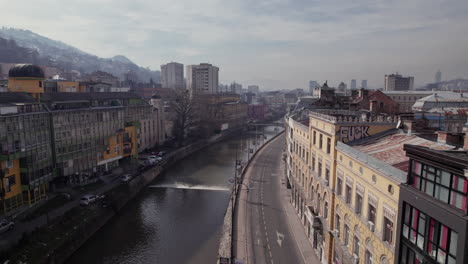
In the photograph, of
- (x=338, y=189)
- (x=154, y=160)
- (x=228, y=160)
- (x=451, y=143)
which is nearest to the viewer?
(x=451, y=143)

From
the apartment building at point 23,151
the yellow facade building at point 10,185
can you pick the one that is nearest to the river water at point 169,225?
the yellow facade building at point 10,185

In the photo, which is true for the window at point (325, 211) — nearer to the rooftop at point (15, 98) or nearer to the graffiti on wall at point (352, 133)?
the graffiti on wall at point (352, 133)

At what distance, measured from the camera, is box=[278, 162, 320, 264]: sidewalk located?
27.3 meters

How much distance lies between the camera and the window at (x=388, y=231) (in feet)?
50.1

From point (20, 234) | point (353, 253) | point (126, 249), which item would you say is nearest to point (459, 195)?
point (353, 253)

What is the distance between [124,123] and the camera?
53656 millimetres

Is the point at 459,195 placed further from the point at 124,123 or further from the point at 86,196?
the point at 124,123

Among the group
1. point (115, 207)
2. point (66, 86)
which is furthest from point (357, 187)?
point (66, 86)

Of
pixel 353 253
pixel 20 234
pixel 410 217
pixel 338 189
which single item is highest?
pixel 410 217

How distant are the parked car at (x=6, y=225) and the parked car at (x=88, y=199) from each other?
25.3 ft

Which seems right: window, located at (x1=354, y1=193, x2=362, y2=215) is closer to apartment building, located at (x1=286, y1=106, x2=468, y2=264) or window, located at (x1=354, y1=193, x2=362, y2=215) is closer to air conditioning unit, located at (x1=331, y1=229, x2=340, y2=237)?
apartment building, located at (x1=286, y1=106, x2=468, y2=264)

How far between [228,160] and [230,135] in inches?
1614

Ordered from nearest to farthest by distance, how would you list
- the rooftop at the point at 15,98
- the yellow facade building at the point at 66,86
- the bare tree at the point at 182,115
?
1. the rooftop at the point at 15,98
2. the yellow facade building at the point at 66,86
3. the bare tree at the point at 182,115

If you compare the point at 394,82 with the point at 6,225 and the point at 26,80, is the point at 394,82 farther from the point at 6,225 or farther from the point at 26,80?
the point at 6,225
